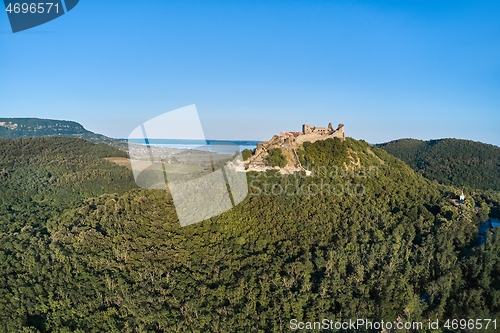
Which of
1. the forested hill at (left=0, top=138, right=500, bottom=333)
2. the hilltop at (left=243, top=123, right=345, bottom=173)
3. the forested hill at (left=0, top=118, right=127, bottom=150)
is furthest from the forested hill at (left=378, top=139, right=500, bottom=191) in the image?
the forested hill at (left=0, top=118, right=127, bottom=150)

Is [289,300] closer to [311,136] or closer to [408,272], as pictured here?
[408,272]

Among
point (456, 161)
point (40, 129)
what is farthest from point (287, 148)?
point (40, 129)

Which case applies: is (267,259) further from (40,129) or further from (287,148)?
(40,129)

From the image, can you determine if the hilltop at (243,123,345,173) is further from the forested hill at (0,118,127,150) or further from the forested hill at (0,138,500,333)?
the forested hill at (0,118,127,150)

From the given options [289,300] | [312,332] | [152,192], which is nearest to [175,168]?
[152,192]

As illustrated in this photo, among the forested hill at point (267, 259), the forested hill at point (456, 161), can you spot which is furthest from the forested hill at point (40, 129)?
the forested hill at point (267, 259)
